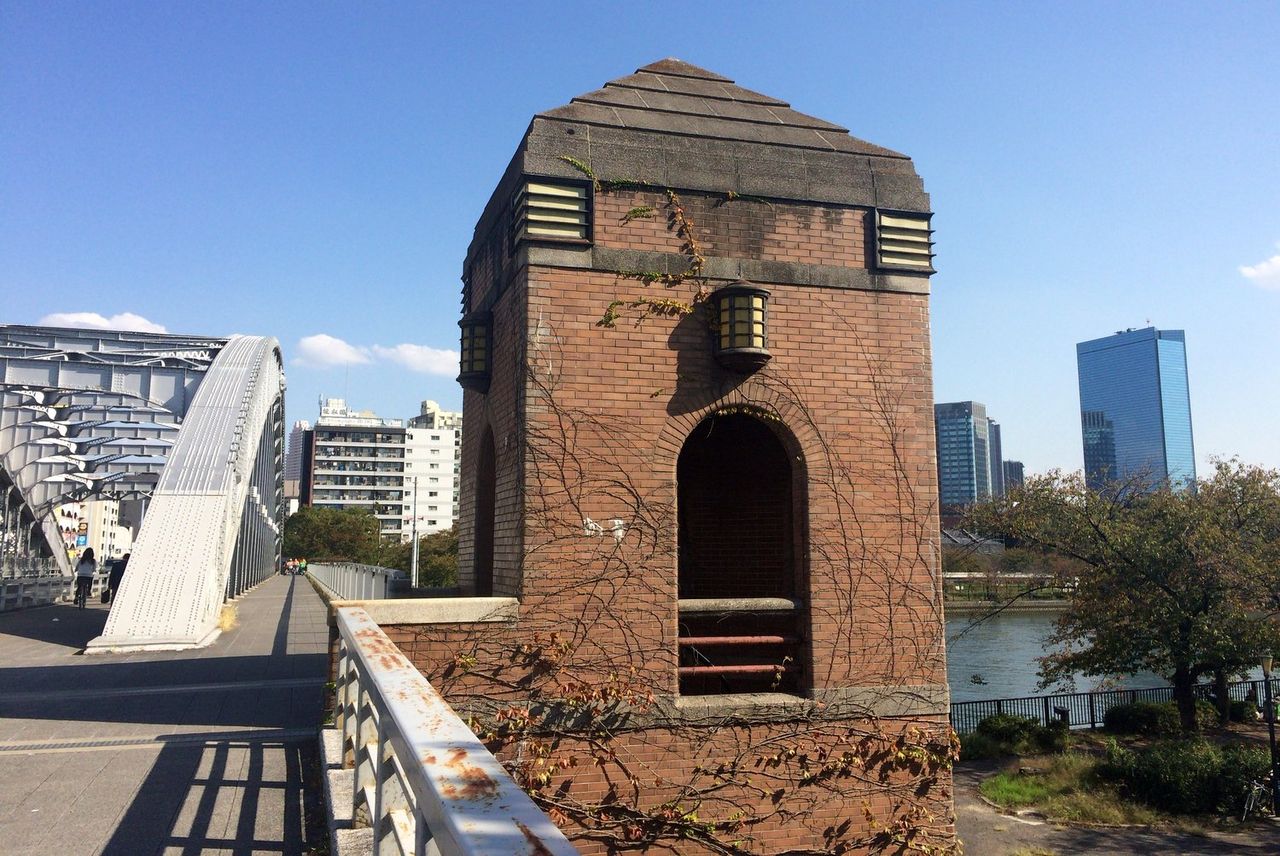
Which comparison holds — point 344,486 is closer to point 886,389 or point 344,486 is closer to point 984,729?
point 984,729

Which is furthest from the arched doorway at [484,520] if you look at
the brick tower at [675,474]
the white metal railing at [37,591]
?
the white metal railing at [37,591]

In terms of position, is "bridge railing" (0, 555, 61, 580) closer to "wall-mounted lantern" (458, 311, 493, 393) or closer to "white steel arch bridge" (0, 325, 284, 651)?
"white steel arch bridge" (0, 325, 284, 651)

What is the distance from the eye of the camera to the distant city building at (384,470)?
428ft

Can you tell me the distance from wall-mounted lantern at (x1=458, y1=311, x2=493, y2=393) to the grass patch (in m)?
12.6

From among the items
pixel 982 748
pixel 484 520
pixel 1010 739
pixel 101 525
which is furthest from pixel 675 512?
pixel 101 525

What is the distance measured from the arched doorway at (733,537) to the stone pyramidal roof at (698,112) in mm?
2549

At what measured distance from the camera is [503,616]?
20.4 feet

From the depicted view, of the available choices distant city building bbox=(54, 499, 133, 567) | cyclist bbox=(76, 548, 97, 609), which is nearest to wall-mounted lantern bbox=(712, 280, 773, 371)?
cyclist bbox=(76, 548, 97, 609)

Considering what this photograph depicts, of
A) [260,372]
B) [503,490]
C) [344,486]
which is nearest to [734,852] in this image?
[503,490]

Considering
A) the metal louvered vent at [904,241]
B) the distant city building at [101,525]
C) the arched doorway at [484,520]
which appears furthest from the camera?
the distant city building at [101,525]

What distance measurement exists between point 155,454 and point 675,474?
36.5m

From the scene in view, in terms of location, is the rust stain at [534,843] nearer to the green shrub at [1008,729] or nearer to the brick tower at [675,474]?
the brick tower at [675,474]

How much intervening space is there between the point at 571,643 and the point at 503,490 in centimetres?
147

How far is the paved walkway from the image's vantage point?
182 inches
